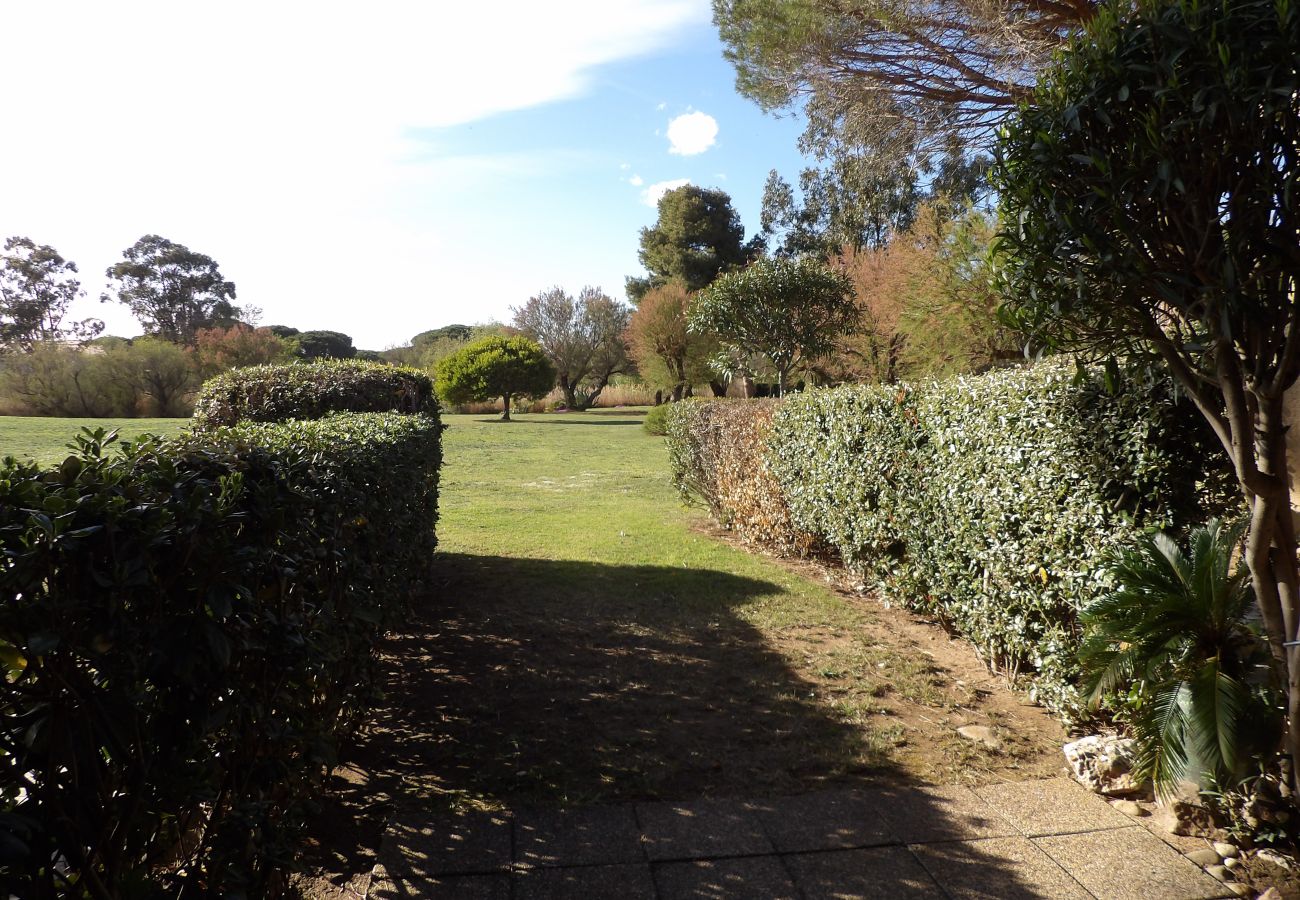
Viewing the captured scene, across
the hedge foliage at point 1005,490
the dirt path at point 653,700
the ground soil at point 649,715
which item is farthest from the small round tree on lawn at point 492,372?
the ground soil at point 649,715

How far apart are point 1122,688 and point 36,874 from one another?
388 centimetres

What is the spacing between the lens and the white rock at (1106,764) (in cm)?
322

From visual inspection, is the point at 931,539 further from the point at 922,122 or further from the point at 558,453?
the point at 558,453

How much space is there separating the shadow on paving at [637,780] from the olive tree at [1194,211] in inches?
63.4

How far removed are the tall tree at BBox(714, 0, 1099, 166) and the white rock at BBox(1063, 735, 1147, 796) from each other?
6764 millimetres

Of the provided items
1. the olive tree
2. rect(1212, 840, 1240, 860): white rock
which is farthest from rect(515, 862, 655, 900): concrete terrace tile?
the olive tree

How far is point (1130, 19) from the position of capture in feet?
9.38

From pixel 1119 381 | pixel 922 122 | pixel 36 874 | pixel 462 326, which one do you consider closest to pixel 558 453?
pixel 922 122

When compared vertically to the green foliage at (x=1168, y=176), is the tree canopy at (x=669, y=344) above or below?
above

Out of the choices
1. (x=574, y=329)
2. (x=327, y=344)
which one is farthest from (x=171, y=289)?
(x=574, y=329)

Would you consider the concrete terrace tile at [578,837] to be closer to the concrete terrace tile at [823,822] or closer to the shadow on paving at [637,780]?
the shadow on paving at [637,780]

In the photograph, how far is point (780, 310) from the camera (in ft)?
58.4

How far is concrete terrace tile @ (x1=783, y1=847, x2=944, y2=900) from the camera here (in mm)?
2617

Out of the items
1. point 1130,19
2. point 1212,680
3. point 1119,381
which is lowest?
point 1212,680
